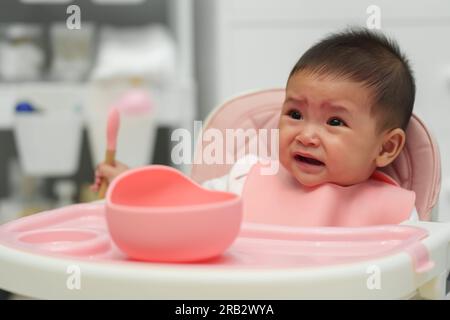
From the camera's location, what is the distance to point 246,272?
54 centimetres

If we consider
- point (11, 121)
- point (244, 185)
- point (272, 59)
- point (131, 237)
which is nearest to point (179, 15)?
point (272, 59)

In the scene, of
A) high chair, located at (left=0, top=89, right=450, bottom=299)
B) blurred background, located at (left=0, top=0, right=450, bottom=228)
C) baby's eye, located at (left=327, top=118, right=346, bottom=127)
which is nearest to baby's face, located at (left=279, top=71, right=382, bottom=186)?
baby's eye, located at (left=327, top=118, right=346, bottom=127)

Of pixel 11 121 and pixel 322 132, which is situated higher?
pixel 322 132

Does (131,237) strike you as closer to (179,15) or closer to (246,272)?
(246,272)

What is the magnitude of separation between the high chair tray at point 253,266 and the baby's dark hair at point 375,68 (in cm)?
16

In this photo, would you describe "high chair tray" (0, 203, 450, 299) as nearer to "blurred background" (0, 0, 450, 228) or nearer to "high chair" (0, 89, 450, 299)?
"high chair" (0, 89, 450, 299)

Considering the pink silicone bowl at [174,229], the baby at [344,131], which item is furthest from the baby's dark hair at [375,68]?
the pink silicone bowl at [174,229]

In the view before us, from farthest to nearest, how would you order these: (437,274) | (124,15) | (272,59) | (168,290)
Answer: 1. (124,15)
2. (272,59)
3. (437,274)
4. (168,290)

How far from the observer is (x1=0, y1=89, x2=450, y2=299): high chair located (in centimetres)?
54

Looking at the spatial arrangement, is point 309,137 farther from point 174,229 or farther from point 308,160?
point 174,229

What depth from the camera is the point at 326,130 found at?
78 centimetres

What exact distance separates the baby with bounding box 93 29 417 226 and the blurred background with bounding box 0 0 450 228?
1.88 feet

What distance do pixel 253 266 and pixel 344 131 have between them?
27 cm

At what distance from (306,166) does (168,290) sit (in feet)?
1.03
